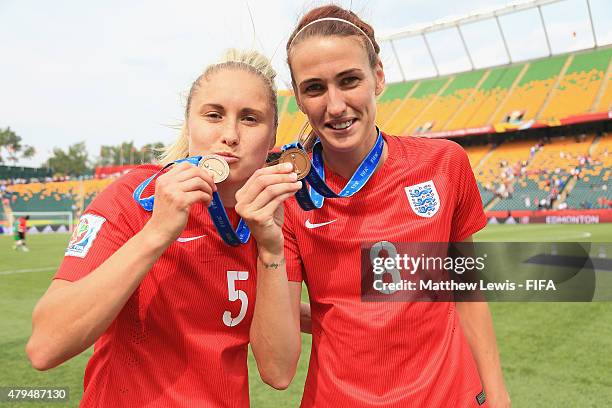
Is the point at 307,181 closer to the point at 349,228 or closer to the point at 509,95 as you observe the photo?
the point at 349,228

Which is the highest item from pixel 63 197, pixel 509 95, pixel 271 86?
pixel 509 95

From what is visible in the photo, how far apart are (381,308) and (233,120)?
834 mm

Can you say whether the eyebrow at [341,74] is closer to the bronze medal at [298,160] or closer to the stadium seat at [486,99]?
the bronze medal at [298,160]

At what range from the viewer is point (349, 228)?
192 centimetres

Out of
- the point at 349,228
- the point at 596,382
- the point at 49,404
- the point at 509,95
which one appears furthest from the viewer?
the point at 509,95

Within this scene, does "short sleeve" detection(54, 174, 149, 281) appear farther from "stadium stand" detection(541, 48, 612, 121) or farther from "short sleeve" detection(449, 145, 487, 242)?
"stadium stand" detection(541, 48, 612, 121)

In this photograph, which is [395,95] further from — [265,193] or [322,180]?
[265,193]

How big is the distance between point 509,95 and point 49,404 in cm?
4159

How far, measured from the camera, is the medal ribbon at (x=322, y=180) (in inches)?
70.9

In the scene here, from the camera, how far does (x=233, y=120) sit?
174 cm

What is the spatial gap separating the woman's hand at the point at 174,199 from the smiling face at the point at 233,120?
31 centimetres

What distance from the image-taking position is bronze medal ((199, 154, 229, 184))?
1.53 m

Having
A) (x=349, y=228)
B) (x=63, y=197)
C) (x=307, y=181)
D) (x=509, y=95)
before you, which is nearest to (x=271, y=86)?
(x=307, y=181)

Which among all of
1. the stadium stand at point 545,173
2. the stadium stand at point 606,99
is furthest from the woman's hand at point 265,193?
the stadium stand at point 606,99
